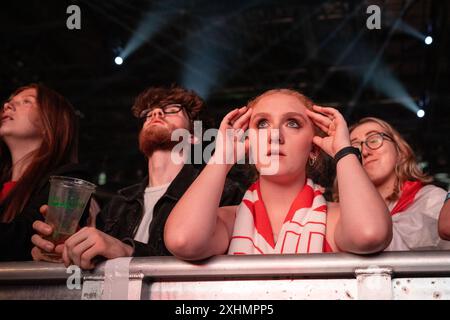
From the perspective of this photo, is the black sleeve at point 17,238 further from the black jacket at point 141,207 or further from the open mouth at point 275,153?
the open mouth at point 275,153

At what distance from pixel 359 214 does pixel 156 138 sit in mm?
1425

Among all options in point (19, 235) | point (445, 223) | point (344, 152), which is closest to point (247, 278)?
point (344, 152)

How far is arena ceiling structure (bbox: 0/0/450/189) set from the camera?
205 inches

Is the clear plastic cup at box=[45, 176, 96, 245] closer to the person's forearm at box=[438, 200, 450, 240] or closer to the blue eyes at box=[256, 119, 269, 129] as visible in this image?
the blue eyes at box=[256, 119, 269, 129]

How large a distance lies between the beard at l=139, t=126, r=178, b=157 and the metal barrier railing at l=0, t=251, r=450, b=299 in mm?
1256

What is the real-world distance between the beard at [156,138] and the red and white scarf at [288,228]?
92cm

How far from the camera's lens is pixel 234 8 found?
5.03m

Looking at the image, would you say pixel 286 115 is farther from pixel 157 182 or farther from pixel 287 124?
pixel 157 182

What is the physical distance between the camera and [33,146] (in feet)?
8.30

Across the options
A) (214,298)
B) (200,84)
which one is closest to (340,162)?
(214,298)

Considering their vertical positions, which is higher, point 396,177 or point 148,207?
point 396,177

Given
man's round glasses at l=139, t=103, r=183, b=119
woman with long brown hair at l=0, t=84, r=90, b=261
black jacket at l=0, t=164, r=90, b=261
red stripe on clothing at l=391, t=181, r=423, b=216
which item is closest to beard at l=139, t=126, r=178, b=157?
man's round glasses at l=139, t=103, r=183, b=119
